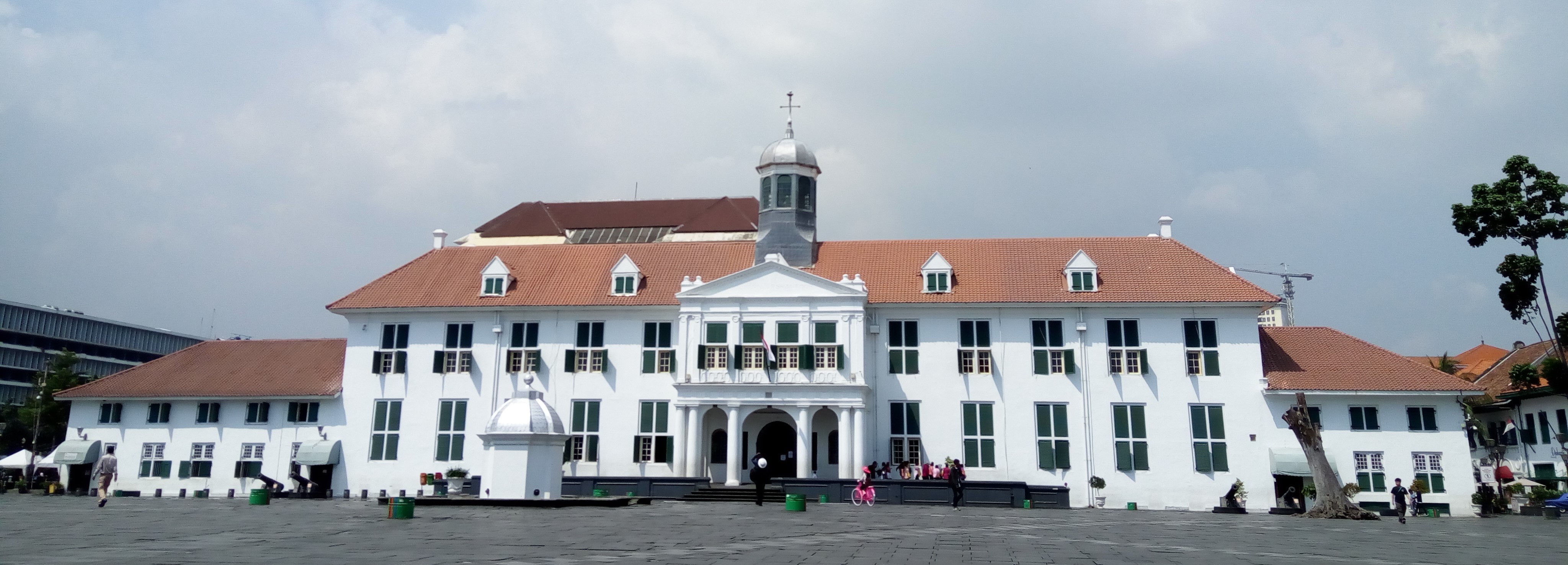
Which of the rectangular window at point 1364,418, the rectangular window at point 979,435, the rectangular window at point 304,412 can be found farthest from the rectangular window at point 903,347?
the rectangular window at point 304,412

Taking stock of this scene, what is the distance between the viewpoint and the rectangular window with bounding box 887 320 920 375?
34719 millimetres

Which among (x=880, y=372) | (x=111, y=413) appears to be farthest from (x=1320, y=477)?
(x=111, y=413)

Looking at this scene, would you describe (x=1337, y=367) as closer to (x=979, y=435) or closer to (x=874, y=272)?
(x=979, y=435)

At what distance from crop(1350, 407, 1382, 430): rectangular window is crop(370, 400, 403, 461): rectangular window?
31923 millimetres

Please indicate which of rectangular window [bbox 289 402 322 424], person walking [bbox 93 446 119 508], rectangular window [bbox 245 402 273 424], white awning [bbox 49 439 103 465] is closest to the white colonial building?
white awning [bbox 49 439 103 465]

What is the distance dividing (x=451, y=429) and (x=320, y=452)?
461cm

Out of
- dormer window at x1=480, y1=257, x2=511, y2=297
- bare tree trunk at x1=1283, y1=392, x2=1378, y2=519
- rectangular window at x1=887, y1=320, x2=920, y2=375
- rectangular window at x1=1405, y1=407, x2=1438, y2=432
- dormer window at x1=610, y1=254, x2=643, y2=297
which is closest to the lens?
bare tree trunk at x1=1283, y1=392, x2=1378, y2=519

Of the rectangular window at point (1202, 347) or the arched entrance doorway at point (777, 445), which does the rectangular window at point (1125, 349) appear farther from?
the arched entrance doorway at point (777, 445)

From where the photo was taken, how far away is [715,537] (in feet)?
53.4

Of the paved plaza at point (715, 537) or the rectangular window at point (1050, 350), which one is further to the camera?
the rectangular window at point (1050, 350)

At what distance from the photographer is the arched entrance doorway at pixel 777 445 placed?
35.6 m

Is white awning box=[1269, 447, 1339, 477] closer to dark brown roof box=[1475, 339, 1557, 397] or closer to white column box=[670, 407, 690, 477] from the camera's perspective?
dark brown roof box=[1475, 339, 1557, 397]

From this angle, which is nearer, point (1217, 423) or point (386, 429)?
point (1217, 423)

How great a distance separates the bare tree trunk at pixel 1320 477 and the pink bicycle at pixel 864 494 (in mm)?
11620
